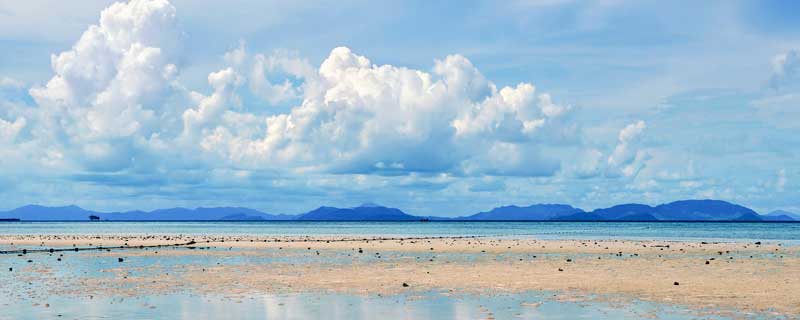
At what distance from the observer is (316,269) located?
45156 millimetres

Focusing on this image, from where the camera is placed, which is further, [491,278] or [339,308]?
[491,278]

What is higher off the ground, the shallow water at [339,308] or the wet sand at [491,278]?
the wet sand at [491,278]

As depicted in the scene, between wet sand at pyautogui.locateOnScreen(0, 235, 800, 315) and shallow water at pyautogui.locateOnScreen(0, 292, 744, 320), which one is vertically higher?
wet sand at pyautogui.locateOnScreen(0, 235, 800, 315)

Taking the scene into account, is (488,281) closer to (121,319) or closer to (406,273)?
(406,273)

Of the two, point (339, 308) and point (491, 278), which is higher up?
point (491, 278)

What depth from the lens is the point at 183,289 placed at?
3356 centimetres

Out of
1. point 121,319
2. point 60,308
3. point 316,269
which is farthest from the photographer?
point 316,269

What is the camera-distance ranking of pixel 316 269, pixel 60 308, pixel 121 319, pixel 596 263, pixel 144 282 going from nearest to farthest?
pixel 121 319
pixel 60 308
pixel 144 282
pixel 316 269
pixel 596 263

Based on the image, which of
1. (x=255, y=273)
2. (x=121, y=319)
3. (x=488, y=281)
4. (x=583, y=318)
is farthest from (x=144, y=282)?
(x=583, y=318)

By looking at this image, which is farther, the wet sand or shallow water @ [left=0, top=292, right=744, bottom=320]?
the wet sand

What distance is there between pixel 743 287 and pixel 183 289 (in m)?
23.3

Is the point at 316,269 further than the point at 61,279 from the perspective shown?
Yes

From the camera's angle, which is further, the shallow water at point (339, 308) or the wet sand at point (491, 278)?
the wet sand at point (491, 278)

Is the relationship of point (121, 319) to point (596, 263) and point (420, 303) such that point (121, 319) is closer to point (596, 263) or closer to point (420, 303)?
point (420, 303)
